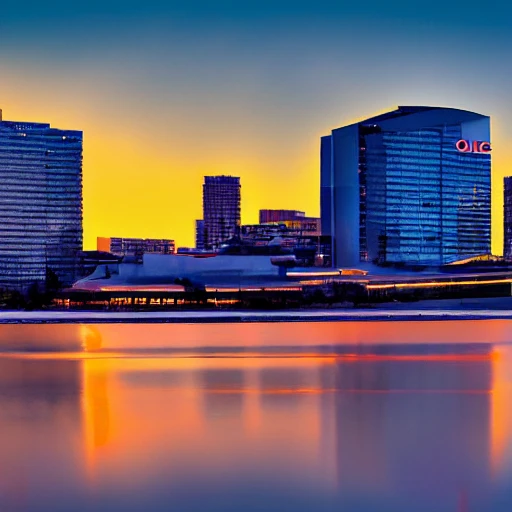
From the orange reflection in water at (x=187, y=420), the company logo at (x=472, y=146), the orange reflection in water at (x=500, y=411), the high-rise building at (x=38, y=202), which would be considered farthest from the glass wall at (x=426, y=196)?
the orange reflection in water at (x=187, y=420)

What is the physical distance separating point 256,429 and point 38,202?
11135 centimetres

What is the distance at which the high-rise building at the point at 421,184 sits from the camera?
84.0m

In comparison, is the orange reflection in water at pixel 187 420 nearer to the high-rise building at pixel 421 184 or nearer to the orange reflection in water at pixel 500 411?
the orange reflection in water at pixel 500 411

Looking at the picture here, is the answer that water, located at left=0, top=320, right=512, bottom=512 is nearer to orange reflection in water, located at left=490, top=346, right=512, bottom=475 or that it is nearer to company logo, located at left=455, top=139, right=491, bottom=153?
orange reflection in water, located at left=490, top=346, right=512, bottom=475

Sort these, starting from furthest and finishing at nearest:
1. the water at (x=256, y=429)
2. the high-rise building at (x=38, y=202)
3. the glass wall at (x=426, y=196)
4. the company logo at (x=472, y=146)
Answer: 1. the high-rise building at (x=38, y=202)
2. the glass wall at (x=426, y=196)
3. the company logo at (x=472, y=146)
4. the water at (x=256, y=429)

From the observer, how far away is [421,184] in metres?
85.1

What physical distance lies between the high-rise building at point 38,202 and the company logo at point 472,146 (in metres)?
57.5

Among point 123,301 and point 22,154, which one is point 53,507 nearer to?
point 123,301

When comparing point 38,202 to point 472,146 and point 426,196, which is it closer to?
point 426,196

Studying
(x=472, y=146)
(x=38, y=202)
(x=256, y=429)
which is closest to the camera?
(x=256, y=429)

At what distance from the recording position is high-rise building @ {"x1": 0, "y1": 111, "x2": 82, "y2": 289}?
113 metres

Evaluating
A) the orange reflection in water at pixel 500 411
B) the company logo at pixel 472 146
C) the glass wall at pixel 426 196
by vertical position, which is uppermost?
the company logo at pixel 472 146

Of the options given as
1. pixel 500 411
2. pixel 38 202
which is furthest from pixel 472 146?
pixel 500 411

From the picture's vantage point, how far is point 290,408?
10594mm
